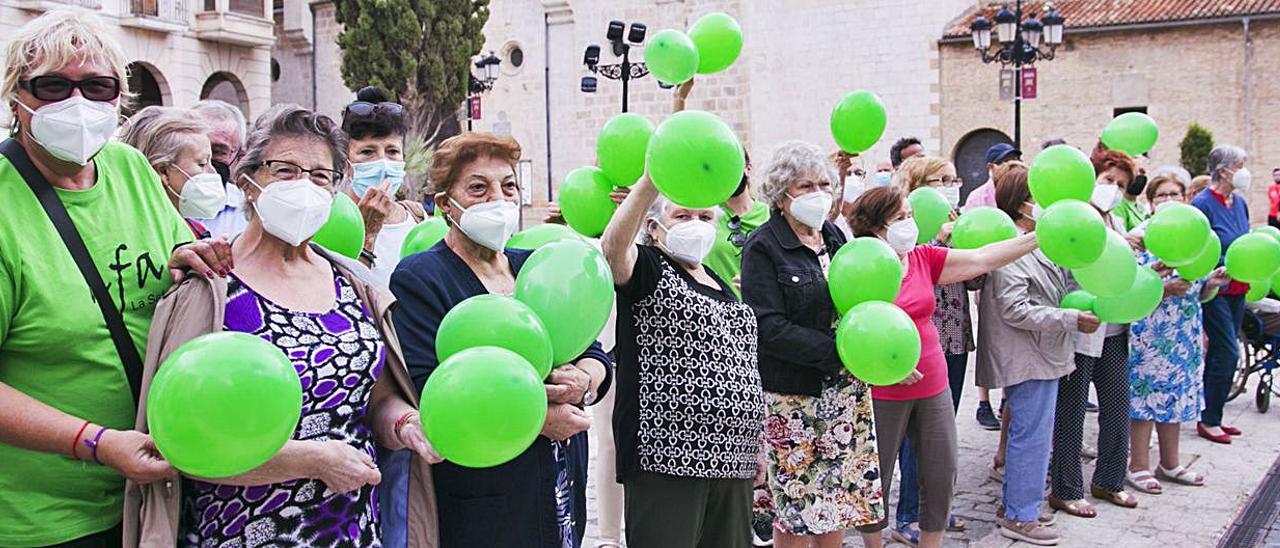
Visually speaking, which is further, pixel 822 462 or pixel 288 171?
pixel 822 462

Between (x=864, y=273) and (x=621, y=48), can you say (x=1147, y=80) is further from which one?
(x=864, y=273)

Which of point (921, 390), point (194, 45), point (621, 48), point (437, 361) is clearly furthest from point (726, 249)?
point (194, 45)

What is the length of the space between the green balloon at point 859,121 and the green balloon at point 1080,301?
49.5 inches

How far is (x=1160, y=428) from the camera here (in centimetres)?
645

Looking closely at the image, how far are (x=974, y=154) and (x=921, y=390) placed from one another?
65.2 feet

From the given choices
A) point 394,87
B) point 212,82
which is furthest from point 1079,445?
point 212,82

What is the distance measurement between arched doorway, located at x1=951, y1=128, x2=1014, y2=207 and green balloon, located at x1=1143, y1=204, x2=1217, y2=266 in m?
18.2

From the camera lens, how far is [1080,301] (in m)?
5.29

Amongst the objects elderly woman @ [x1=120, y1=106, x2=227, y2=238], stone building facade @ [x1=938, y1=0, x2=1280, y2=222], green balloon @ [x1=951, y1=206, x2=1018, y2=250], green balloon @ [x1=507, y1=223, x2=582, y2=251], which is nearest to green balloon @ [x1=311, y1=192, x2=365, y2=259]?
elderly woman @ [x1=120, y1=106, x2=227, y2=238]

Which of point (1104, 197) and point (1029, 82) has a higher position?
point (1029, 82)

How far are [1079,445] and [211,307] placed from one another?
4.96 metres

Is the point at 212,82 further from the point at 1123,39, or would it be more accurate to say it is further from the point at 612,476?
the point at 612,476

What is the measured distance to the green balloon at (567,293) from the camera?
2.60 m

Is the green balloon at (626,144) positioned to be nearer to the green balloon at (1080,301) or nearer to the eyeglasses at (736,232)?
the eyeglasses at (736,232)
